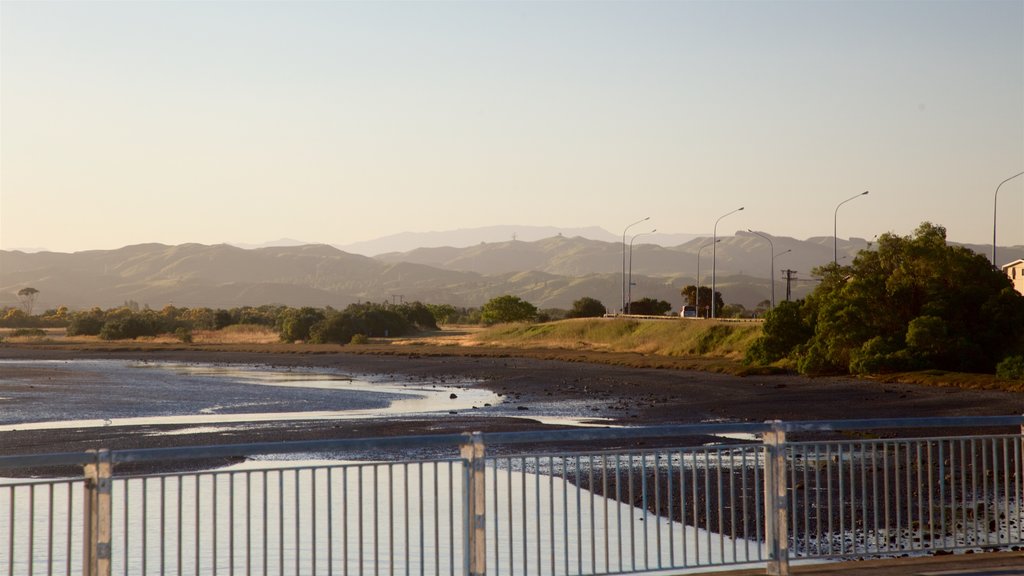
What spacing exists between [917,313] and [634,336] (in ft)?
102

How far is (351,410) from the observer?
39.4 m

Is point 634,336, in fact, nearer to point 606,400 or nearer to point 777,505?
point 606,400

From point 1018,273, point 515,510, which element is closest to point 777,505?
point 515,510

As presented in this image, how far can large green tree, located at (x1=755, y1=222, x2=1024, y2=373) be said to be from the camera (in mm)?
47750

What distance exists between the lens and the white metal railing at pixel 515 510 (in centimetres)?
805

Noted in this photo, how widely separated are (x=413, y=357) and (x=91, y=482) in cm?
7205

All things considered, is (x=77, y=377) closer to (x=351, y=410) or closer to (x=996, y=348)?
(x=351, y=410)

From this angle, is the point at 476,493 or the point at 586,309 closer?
the point at 476,493

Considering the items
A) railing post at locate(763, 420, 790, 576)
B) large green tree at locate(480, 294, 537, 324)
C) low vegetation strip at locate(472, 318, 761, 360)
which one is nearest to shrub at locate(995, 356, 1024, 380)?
low vegetation strip at locate(472, 318, 761, 360)

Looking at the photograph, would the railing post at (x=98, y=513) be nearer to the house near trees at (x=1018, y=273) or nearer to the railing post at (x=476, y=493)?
the railing post at (x=476, y=493)

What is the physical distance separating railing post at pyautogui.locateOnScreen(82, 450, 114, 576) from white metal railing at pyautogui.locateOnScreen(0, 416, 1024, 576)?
0.01m

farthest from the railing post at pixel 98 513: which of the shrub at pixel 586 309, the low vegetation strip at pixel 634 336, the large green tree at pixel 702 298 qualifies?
the shrub at pixel 586 309

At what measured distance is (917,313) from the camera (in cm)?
5075

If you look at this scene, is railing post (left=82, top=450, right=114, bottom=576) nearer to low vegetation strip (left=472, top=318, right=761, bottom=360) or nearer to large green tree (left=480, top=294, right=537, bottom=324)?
low vegetation strip (left=472, top=318, right=761, bottom=360)
